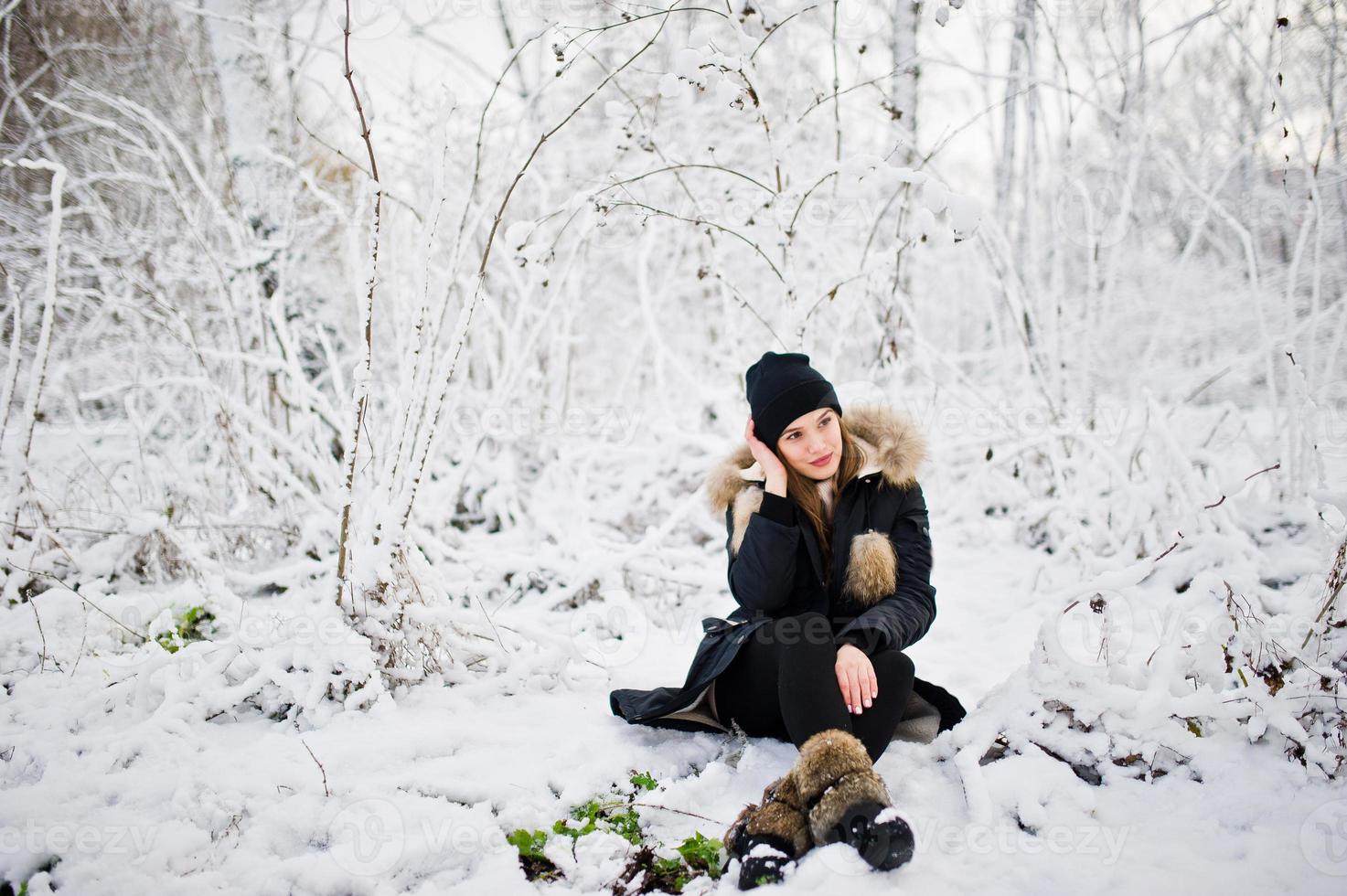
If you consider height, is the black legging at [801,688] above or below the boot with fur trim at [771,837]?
above

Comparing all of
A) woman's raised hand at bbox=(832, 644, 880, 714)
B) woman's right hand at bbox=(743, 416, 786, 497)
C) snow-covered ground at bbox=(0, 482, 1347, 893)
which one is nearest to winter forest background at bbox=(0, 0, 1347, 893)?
snow-covered ground at bbox=(0, 482, 1347, 893)

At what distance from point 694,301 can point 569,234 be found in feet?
7.05

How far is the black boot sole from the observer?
1.16 m

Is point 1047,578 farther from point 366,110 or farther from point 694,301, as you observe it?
point 694,301

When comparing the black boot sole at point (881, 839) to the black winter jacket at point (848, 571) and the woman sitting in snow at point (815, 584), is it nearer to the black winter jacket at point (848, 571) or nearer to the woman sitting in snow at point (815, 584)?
the woman sitting in snow at point (815, 584)

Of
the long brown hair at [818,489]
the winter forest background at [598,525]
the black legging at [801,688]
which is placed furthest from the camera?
the long brown hair at [818,489]

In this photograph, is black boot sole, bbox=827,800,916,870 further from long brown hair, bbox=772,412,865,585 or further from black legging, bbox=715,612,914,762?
long brown hair, bbox=772,412,865,585

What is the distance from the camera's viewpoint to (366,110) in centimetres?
243

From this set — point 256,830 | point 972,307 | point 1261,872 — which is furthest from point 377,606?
point 972,307

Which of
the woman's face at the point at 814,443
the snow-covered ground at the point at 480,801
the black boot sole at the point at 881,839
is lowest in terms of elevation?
the snow-covered ground at the point at 480,801

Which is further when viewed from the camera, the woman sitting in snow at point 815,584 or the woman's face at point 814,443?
the woman's face at point 814,443

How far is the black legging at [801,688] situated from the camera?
1463 millimetres

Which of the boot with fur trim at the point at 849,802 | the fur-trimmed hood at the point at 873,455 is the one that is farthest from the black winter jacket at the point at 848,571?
the boot with fur trim at the point at 849,802

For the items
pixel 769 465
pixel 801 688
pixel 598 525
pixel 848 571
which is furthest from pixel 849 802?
pixel 598 525
